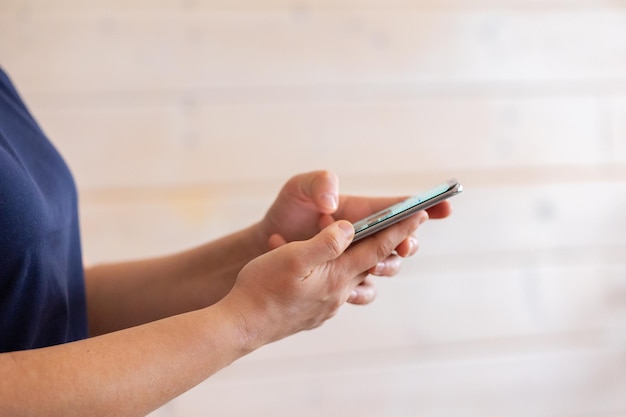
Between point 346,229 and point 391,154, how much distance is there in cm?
70

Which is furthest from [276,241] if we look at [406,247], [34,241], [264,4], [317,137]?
[264,4]

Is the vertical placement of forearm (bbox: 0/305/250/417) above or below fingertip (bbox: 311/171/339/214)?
below

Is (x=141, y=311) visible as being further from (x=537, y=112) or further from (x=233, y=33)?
(x=537, y=112)

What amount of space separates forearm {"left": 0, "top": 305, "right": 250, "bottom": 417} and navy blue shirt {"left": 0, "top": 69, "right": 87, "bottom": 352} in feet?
0.37

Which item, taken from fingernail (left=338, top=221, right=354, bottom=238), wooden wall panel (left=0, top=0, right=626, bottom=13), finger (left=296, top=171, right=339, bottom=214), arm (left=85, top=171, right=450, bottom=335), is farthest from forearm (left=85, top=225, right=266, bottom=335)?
wooden wall panel (left=0, top=0, right=626, bottom=13)

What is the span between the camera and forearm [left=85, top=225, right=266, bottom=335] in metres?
0.80

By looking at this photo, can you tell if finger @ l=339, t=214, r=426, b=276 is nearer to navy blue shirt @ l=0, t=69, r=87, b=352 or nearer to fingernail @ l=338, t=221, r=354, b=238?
fingernail @ l=338, t=221, r=354, b=238

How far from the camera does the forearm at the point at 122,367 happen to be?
1.52 feet

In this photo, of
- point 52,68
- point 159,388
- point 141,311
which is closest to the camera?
point 159,388

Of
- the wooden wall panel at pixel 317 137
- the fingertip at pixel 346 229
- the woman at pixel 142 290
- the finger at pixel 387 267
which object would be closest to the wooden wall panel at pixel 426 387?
the wooden wall panel at pixel 317 137

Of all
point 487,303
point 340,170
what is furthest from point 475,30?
point 487,303

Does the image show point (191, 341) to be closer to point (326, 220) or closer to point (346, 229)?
point (346, 229)

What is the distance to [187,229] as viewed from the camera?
1.22 metres

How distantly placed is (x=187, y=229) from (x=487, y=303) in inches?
24.3
